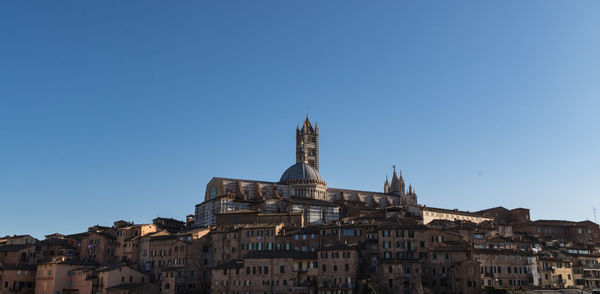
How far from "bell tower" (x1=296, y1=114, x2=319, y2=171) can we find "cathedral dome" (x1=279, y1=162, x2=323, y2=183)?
16.9m

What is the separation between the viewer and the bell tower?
126062 millimetres

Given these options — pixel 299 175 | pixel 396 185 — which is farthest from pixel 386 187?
pixel 299 175

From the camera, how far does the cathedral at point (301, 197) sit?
89688 mm

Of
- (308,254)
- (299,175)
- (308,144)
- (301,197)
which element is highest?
(308,144)

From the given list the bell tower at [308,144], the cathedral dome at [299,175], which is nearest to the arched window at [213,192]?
the cathedral dome at [299,175]

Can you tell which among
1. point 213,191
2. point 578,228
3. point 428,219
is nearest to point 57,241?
point 213,191

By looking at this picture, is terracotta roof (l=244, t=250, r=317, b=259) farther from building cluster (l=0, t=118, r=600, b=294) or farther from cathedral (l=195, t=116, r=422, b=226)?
cathedral (l=195, t=116, r=422, b=226)

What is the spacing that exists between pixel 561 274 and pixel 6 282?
66.0 m

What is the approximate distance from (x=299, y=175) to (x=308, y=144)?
2546cm

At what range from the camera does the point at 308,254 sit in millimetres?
64562

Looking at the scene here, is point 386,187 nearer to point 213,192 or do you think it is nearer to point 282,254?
point 213,192

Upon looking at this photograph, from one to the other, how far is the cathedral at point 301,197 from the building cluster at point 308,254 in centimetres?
34

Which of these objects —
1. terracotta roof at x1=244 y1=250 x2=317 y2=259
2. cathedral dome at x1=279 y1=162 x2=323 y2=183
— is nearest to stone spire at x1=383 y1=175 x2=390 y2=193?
cathedral dome at x1=279 y1=162 x2=323 y2=183

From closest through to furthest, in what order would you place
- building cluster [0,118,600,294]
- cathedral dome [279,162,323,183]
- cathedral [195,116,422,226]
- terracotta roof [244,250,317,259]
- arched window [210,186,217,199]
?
1. building cluster [0,118,600,294]
2. terracotta roof [244,250,317,259]
3. cathedral [195,116,422,226]
4. arched window [210,186,217,199]
5. cathedral dome [279,162,323,183]
